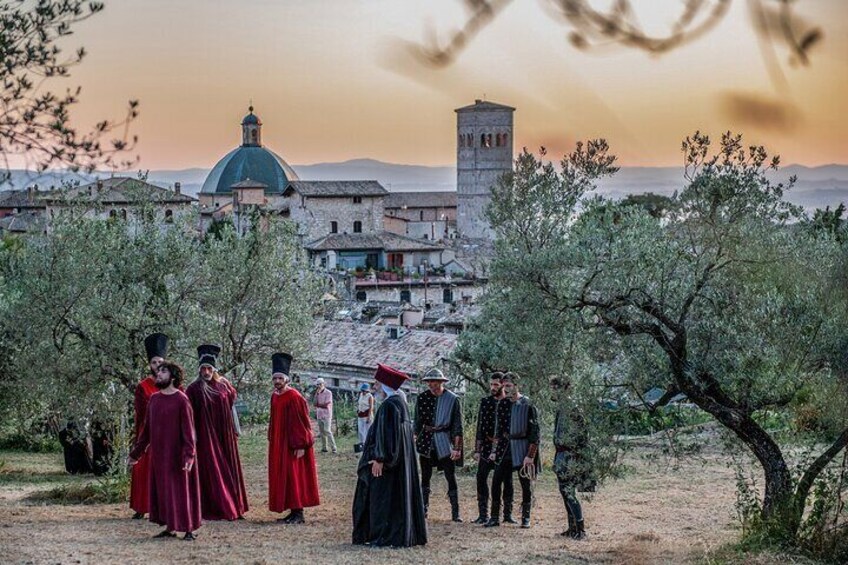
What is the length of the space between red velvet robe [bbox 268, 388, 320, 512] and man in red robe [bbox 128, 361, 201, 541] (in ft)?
4.98

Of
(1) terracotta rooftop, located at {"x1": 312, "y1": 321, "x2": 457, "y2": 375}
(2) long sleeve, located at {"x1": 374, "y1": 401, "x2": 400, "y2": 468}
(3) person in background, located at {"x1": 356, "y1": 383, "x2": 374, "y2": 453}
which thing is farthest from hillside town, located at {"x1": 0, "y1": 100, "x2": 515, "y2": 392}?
(2) long sleeve, located at {"x1": 374, "y1": 401, "x2": 400, "y2": 468}

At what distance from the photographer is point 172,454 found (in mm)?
13453

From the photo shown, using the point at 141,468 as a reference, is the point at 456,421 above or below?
above

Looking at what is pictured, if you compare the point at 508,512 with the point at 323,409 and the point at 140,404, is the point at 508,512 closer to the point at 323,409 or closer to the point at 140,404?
the point at 140,404

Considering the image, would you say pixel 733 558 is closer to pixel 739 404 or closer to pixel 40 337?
pixel 739 404

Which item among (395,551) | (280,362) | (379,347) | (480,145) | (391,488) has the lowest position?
(395,551)

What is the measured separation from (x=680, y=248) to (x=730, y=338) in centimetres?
103

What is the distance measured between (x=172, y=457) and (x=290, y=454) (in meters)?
1.93

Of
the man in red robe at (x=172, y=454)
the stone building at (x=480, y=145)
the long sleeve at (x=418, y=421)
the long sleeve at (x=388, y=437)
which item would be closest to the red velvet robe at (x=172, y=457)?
the man in red robe at (x=172, y=454)

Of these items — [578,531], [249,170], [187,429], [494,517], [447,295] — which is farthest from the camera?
[249,170]

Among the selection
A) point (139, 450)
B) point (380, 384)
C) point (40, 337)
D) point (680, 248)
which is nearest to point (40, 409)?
point (40, 337)

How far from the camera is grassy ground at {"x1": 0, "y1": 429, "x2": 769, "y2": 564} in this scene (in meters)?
12.7

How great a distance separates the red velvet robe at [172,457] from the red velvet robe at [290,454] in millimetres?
1529

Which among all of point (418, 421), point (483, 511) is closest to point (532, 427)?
point (483, 511)
